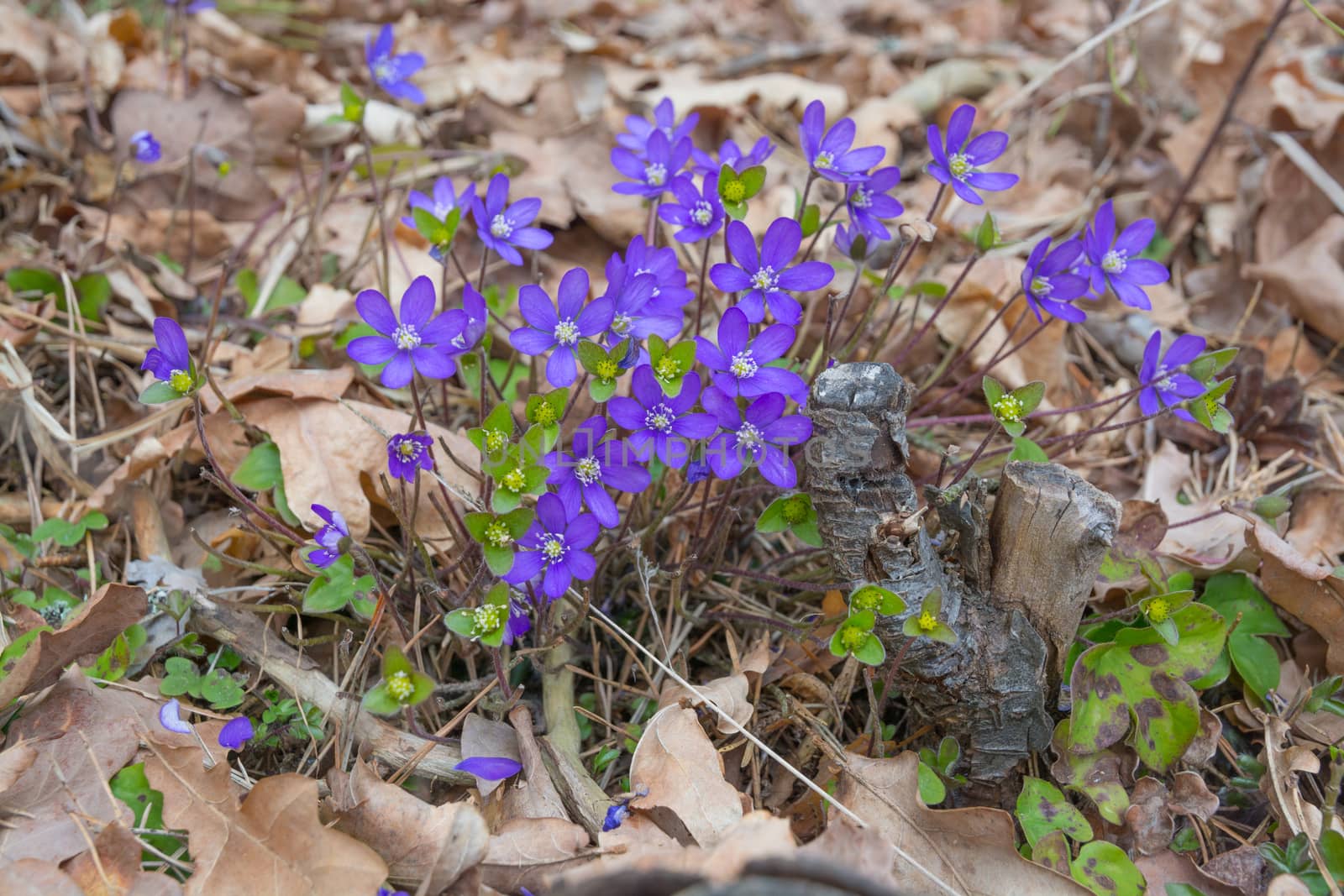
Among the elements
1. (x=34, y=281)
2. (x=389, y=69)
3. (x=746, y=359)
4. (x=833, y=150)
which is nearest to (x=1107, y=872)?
(x=746, y=359)

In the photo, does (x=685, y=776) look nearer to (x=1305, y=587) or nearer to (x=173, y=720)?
(x=173, y=720)

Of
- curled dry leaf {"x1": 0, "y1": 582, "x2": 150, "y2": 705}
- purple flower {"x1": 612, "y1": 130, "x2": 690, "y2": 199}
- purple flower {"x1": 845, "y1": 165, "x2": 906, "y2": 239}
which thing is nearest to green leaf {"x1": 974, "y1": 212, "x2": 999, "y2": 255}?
purple flower {"x1": 845, "y1": 165, "x2": 906, "y2": 239}

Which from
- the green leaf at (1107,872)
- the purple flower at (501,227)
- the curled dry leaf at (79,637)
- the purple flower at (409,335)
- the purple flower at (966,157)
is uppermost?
the purple flower at (966,157)

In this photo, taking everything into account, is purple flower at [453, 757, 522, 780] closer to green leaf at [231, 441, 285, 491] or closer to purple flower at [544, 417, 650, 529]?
purple flower at [544, 417, 650, 529]

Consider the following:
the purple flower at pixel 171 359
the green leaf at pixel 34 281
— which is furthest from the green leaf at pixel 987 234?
the green leaf at pixel 34 281

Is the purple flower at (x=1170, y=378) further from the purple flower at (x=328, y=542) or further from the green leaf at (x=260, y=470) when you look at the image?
the green leaf at (x=260, y=470)

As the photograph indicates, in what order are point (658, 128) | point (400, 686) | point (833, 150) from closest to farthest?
point (400, 686) → point (833, 150) → point (658, 128)
